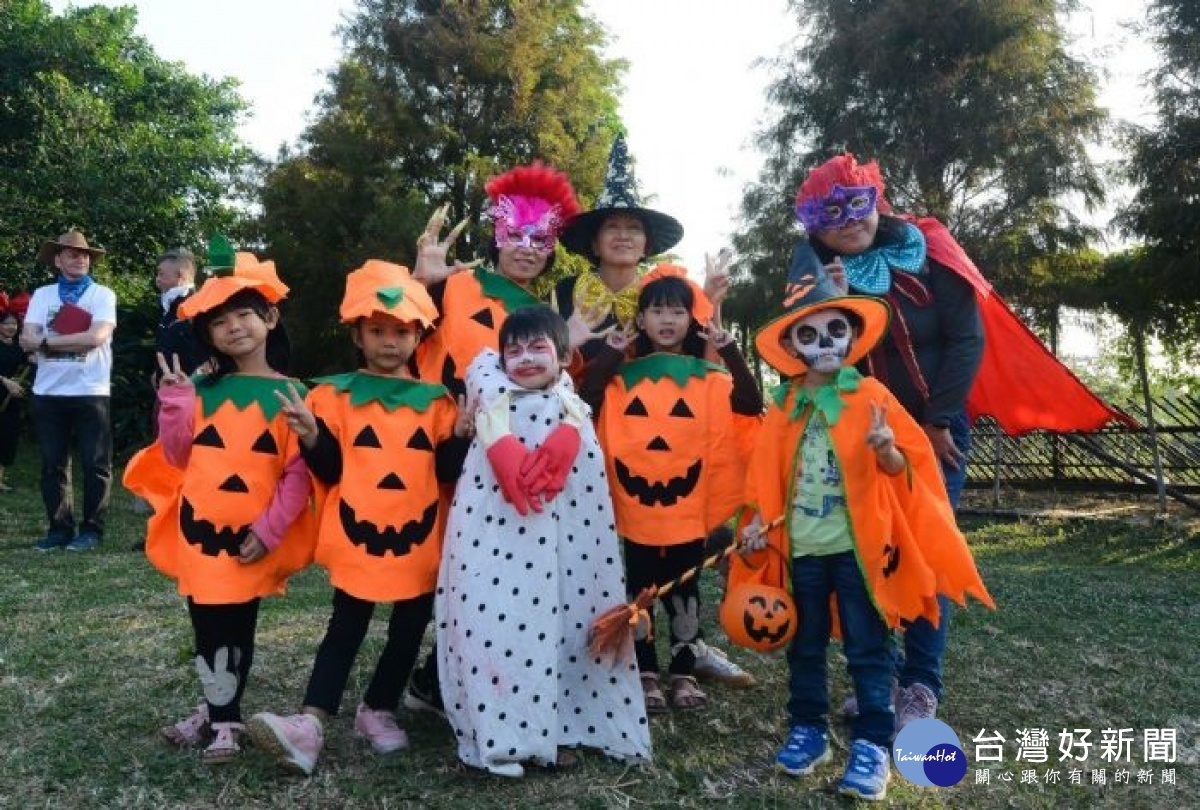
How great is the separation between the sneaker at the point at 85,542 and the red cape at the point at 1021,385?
6000 millimetres

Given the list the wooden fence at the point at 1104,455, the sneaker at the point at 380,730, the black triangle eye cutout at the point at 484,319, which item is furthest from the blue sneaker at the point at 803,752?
the wooden fence at the point at 1104,455

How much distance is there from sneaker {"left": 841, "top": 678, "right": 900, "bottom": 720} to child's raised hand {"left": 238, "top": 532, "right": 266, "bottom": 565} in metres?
2.17

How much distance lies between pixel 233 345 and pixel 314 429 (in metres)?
0.42

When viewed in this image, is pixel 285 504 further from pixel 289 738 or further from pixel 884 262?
pixel 884 262

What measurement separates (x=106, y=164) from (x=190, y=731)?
1461 centimetres

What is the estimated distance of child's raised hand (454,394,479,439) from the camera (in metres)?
3.18

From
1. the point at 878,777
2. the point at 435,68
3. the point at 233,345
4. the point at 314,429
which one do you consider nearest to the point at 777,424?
the point at 878,777

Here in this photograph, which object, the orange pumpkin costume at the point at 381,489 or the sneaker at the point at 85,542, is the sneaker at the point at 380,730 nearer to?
the orange pumpkin costume at the point at 381,489

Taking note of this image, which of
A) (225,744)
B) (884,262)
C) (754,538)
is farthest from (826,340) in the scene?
(225,744)

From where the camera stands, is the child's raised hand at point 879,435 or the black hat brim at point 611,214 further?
the black hat brim at point 611,214

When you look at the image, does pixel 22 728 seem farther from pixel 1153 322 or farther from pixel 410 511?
pixel 1153 322

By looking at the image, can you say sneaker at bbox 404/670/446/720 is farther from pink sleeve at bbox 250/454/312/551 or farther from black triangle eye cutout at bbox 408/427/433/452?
black triangle eye cutout at bbox 408/427/433/452

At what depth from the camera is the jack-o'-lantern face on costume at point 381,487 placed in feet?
10.4

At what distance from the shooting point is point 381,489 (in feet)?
10.4
